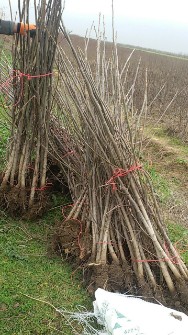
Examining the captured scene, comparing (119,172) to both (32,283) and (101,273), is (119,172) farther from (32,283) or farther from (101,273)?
(32,283)

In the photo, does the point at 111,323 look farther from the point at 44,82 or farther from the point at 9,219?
the point at 44,82

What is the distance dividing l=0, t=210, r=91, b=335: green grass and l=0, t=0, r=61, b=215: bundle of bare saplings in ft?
0.78

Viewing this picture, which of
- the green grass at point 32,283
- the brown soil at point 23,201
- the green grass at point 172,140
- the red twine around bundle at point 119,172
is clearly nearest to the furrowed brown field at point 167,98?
the green grass at point 172,140

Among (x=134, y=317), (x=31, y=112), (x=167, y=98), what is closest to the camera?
(x=134, y=317)

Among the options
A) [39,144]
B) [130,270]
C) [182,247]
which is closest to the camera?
[130,270]

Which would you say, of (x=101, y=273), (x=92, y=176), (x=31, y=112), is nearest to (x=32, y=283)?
(x=101, y=273)

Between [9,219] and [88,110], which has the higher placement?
[88,110]

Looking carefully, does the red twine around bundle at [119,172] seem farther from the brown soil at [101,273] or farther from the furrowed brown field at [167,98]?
the furrowed brown field at [167,98]

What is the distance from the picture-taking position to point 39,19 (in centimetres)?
289

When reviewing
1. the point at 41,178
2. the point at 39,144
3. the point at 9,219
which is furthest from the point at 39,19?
the point at 9,219

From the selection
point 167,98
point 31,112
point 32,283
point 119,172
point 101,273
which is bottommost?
point 32,283

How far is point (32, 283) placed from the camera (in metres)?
2.66

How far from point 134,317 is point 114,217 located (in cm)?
83

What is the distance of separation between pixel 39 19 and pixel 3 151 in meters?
1.75
